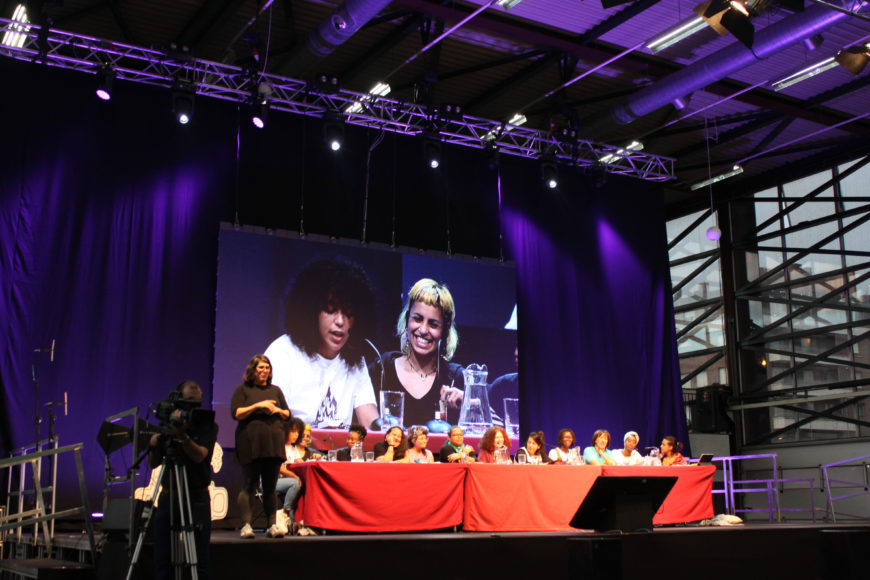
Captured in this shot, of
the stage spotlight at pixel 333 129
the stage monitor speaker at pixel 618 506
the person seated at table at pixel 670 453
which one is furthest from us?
the stage spotlight at pixel 333 129

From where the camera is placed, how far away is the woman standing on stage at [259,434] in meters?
4.95

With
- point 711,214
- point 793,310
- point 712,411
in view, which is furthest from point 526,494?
point 711,214

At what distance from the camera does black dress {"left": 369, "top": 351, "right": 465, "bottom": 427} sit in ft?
31.2

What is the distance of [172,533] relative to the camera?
3.74 metres

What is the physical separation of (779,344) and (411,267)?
632 centimetres

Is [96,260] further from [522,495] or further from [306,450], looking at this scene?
[522,495]

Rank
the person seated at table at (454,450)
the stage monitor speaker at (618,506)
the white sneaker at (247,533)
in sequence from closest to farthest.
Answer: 1. the stage monitor speaker at (618,506)
2. the white sneaker at (247,533)
3. the person seated at table at (454,450)

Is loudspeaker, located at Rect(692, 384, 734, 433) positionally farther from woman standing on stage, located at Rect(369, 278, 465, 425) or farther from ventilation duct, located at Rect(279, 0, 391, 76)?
ventilation duct, located at Rect(279, 0, 391, 76)

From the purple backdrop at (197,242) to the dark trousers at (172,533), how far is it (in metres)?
4.66

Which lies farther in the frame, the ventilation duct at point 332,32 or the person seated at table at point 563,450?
the ventilation duct at point 332,32

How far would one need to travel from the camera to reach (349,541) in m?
4.86

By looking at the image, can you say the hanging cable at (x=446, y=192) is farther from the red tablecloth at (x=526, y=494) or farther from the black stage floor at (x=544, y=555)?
the black stage floor at (x=544, y=555)

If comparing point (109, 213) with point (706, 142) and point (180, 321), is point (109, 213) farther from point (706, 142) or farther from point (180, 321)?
point (706, 142)

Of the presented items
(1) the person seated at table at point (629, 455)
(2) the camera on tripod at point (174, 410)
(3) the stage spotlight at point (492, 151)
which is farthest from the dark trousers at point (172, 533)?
(3) the stage spotlight at point (492, 151)
